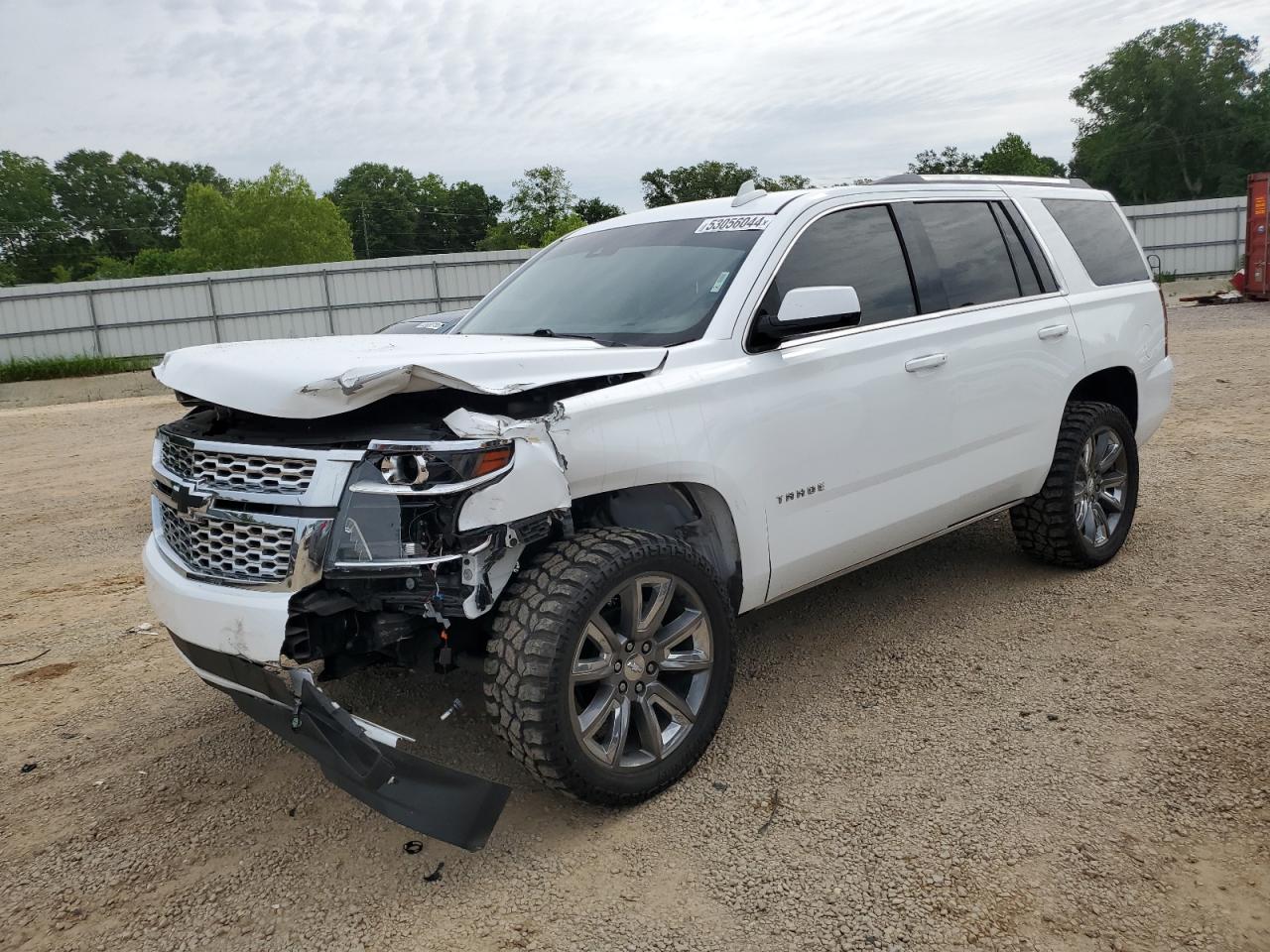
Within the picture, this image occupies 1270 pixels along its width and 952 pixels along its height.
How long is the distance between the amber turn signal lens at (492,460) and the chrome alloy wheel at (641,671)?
0.51 m

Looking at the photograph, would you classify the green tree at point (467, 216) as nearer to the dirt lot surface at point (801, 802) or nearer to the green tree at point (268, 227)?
the green tree at point (268, 227)

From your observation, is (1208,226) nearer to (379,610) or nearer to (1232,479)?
(1232,479)

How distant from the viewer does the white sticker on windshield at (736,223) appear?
3.88 m

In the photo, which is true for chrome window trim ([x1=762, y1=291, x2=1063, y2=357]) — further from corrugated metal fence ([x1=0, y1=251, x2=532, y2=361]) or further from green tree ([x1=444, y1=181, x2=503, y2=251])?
green tree ([x1=444, y1=181, x2=503, y2=251])

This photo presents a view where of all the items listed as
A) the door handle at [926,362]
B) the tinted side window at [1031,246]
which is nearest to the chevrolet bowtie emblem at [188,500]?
the door handle at [926,362]

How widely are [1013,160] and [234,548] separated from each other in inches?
3046

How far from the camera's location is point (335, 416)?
292 cm

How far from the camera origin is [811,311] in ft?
11.1

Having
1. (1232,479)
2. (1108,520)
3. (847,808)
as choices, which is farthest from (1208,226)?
(847,808)

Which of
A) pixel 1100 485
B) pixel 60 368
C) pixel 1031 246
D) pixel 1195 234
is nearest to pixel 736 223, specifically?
pixel 1031 246

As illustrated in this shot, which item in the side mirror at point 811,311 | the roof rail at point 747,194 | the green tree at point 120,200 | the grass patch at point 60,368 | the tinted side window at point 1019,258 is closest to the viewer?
the side mirror at point 811,311

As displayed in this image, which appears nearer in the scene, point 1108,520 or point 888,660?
point 888,660

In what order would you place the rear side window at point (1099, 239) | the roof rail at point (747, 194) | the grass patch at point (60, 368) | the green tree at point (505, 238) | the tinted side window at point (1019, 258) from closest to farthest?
the roof rail at point (747, 194) → the tinted side window at point (1019, 258) → the rear side window at point (1099, 239) → the grass patch at point (60, 368) → the green tree at point (505, 238)

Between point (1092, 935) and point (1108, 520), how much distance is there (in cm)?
322
